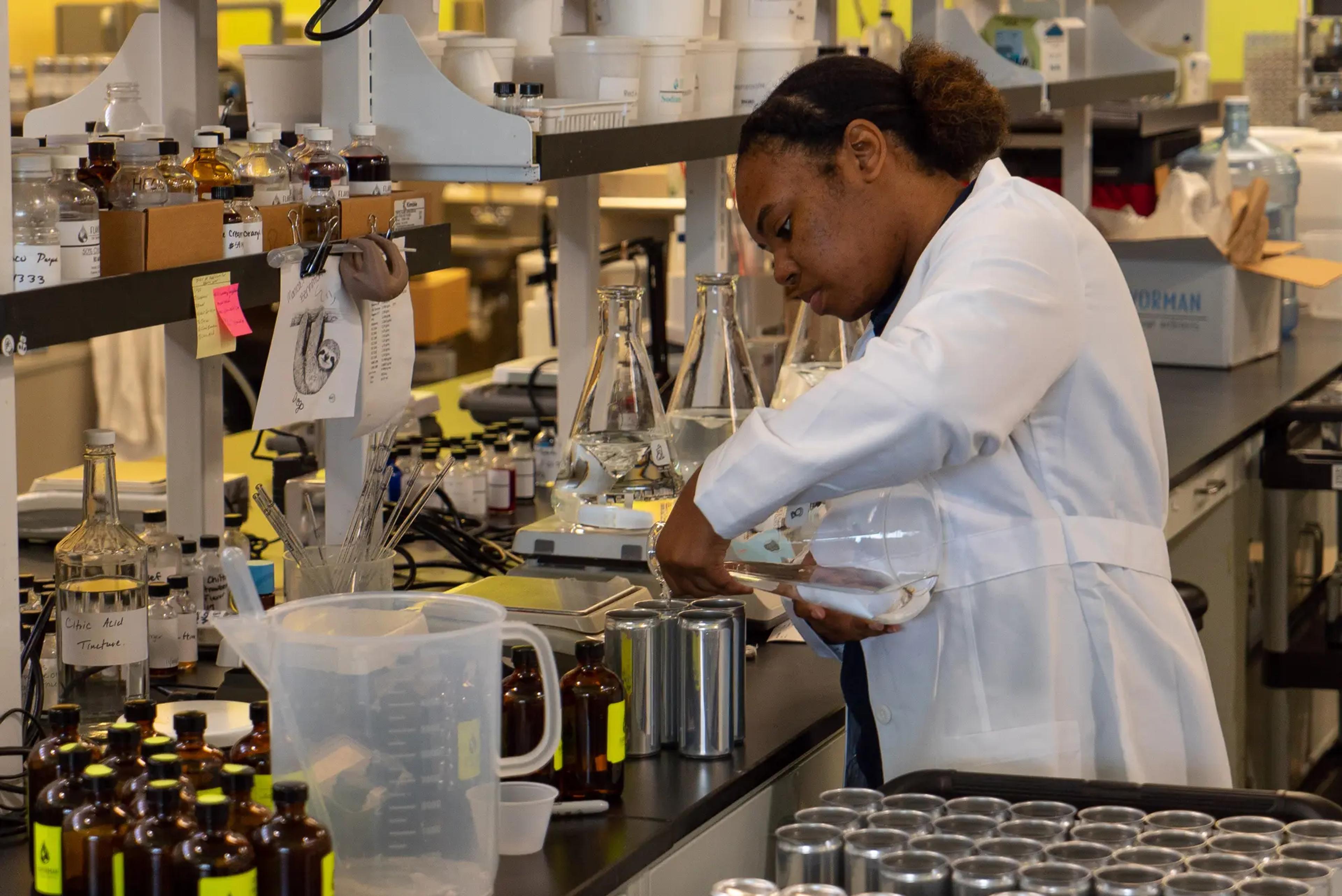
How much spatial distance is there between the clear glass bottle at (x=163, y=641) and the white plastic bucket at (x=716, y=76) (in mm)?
1050

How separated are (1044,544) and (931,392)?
0.33 metres

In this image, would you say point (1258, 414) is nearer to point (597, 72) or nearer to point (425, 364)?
point (597, 72)

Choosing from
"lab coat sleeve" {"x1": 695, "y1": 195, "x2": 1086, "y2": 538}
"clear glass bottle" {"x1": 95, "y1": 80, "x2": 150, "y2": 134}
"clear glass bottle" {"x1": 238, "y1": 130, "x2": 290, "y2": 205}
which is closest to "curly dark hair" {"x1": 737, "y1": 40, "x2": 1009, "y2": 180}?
"lab coat sleeve" {"x1": 695, "y1": 195, "x2": 1086, "y2": 538}

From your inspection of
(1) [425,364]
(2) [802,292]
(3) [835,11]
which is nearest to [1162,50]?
(3) [835,11]

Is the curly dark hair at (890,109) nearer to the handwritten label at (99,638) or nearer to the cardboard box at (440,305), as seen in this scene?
the handwritten label at (99,638)

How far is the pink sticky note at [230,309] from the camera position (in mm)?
1666

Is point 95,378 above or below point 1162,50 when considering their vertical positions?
below

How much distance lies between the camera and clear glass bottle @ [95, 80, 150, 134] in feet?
6.40

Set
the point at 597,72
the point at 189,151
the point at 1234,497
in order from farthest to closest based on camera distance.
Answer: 1. the point at 1234,497
2. the point at 597,72
3. the point at 189,151

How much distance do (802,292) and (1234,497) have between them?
2.10 metres

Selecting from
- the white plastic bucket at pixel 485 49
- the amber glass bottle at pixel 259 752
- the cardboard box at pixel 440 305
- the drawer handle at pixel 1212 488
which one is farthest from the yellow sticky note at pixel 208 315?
the cardboard box at pixel 440 305

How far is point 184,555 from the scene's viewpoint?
6.98 feet

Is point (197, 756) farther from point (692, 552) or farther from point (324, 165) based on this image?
point (324, 165)

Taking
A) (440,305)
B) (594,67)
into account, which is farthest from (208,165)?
(440,305)
